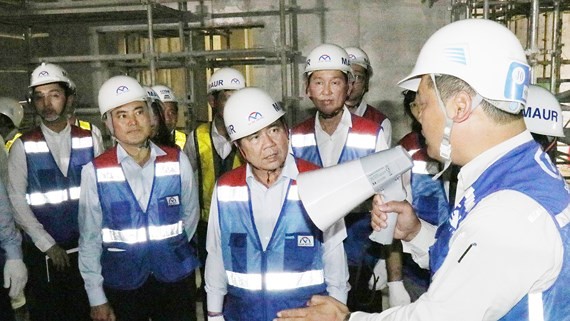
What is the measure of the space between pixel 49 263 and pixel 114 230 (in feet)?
3.41

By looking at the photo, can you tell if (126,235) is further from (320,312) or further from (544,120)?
(544,120)

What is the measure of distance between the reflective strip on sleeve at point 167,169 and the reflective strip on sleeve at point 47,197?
3.55 ft

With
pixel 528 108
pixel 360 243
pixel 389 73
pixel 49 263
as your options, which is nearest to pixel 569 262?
pixel 528 108

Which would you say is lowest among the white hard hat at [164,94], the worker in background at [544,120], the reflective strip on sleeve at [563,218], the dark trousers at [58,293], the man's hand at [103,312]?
the dark trousers at [58,293]

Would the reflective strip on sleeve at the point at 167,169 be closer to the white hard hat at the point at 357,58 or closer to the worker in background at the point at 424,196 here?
the worker in background at the point at 424,196

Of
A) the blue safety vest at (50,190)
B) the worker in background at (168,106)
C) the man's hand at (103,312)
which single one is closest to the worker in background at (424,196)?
the man's hand at (103,312)

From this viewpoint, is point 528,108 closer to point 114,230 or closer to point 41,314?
point 114,230

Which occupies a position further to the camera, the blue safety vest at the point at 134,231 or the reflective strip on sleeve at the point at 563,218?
the blue safety vest at the point at 134,231

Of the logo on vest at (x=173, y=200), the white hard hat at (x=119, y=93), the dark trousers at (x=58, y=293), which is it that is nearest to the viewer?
the logo on vest at (x=173, y=200)

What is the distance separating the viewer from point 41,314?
365cm

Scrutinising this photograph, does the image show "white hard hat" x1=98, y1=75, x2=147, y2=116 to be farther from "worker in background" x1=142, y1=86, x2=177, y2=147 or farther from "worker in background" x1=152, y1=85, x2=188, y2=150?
"worker in background" x1=152, y1=85, x2=188, y2=150

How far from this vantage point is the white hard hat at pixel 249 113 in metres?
2.56

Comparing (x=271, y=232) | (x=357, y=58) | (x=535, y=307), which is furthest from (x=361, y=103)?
(x=535, y=307)

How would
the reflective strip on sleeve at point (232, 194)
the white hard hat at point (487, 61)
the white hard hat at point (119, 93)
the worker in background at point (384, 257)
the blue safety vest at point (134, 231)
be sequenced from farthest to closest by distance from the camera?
the worker in background at point (384, 257) < the white hard hat at point (119, 93) < the blue safety vest at point (134, 231) < the reflective strip on sleeve at point (232, 194) < the white hard hat at point (487, 61)
